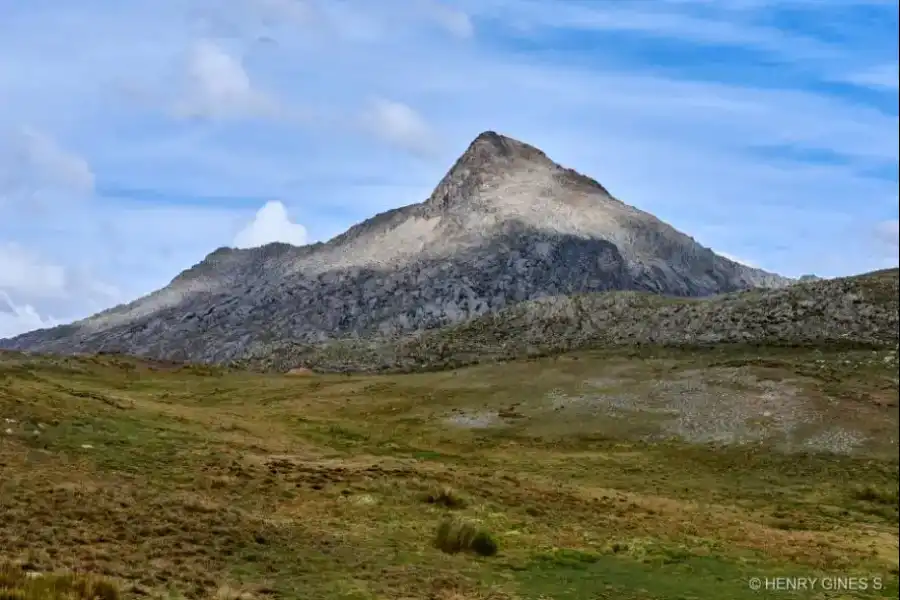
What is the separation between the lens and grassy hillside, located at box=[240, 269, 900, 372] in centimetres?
9512

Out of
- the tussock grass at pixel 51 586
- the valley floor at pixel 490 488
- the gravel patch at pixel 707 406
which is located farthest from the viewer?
the gravel patch at pixel 707 406

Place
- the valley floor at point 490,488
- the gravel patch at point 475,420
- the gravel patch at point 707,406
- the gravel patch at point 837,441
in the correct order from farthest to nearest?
1. the gravel patch at point 475,420
2. the gravel patch at point 707,406
3. the gravel patch at point 837,441
4. the valley floor at point 490,488

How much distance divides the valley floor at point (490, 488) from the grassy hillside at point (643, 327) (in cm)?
1808

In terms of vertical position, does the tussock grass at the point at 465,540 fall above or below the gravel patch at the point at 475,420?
below

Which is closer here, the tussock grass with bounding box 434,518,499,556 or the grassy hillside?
the tussock grass with bounding box 434,518,499,556

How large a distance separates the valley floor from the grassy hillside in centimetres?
1808

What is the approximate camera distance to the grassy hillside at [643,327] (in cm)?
9512

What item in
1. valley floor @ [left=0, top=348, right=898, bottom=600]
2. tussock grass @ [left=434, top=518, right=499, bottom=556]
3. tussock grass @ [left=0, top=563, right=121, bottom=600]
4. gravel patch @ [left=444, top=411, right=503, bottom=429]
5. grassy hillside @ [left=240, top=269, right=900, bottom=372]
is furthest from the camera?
grassy hillside @ [left=240, top=269, right=900, bottom=372]

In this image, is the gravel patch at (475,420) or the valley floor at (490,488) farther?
the gravel patch at (475,420)

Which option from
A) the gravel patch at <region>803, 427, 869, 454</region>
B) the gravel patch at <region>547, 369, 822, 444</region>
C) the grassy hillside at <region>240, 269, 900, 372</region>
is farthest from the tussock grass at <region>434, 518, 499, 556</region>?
the grassy hillside at <region>240, 269, 900, 372</region>

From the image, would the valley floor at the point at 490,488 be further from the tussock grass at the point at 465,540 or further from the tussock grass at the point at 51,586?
the tussock grass at the point at 51,586

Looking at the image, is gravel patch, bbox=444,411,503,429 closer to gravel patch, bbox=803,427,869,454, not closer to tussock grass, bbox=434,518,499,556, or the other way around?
gravel patch, bbox=803,427,869,454

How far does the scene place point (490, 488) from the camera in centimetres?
3684

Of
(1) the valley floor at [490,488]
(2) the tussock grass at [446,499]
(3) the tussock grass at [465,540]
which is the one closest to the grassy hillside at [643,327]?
(1) the valley floor at [490,488]
